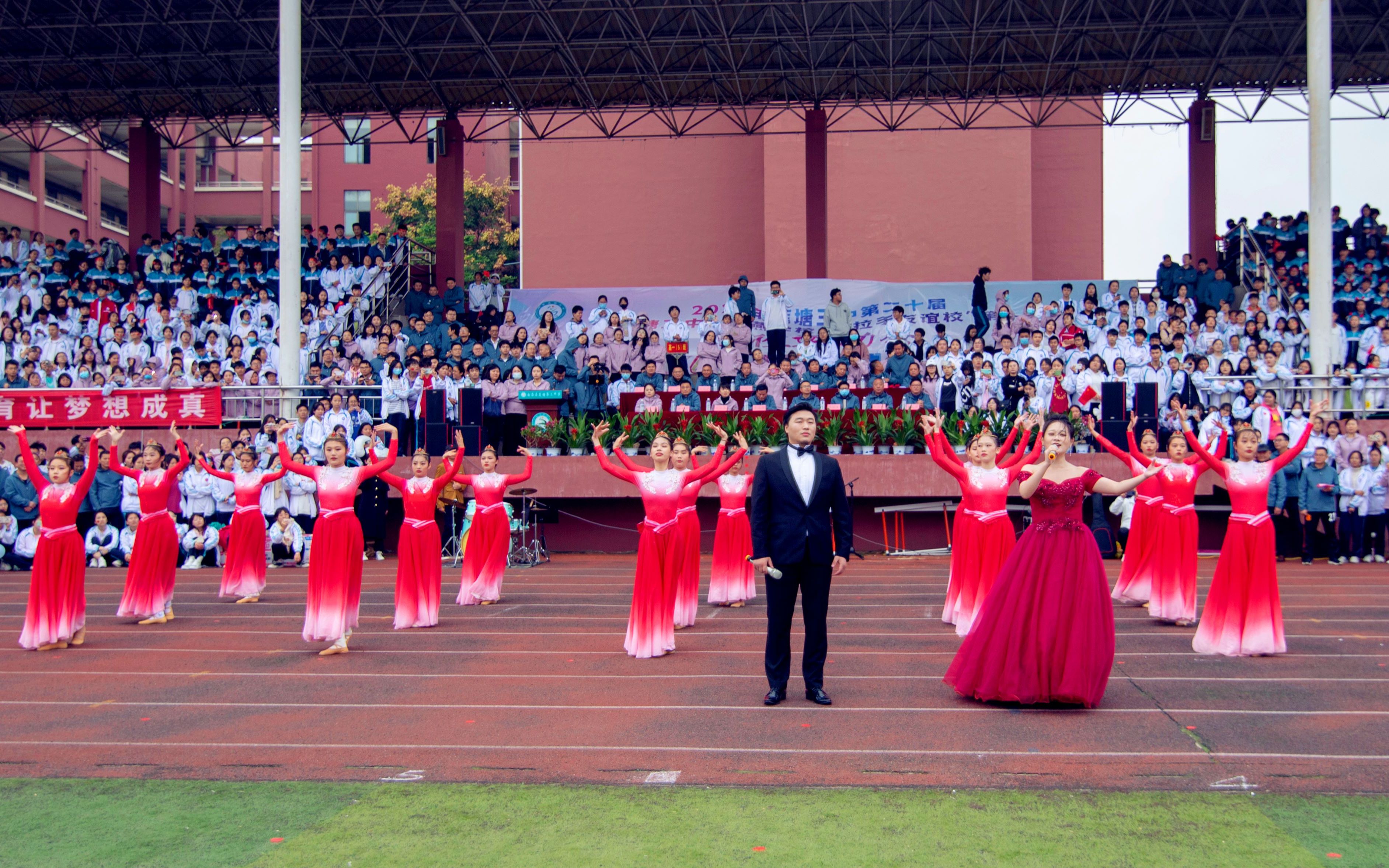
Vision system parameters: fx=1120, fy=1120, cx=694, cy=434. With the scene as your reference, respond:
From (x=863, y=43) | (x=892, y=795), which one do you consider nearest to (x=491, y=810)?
(x=892, y=795)

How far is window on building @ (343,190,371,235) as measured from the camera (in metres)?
50.2

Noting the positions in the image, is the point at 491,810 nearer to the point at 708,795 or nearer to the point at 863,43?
the point at 708,795

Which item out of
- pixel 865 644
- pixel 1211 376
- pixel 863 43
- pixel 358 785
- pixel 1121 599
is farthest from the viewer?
pixel 863 43

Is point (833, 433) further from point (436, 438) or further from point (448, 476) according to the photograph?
point (448, 476)

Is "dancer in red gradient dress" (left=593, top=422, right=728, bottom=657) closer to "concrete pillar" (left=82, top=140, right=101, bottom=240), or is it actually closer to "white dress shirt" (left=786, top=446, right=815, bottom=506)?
"white dress shirt" (left=786, top=446, right=815, bottom=506)

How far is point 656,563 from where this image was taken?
8.90 m

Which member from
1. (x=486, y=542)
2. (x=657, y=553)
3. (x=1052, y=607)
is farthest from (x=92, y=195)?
(x=1052, y=607)

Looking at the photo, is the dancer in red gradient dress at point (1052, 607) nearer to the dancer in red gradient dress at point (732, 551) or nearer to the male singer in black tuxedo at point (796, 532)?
the male singer in black tuxedo at point (796, 532)

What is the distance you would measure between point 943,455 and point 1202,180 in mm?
18689

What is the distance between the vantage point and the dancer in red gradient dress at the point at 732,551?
12023mm

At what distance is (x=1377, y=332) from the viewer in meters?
18.5

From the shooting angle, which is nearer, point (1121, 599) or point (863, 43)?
point (1121, 599)

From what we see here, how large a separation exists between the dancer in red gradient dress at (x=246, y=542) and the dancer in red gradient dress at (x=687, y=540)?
461 centimetres

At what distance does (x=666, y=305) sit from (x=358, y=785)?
693 inches
